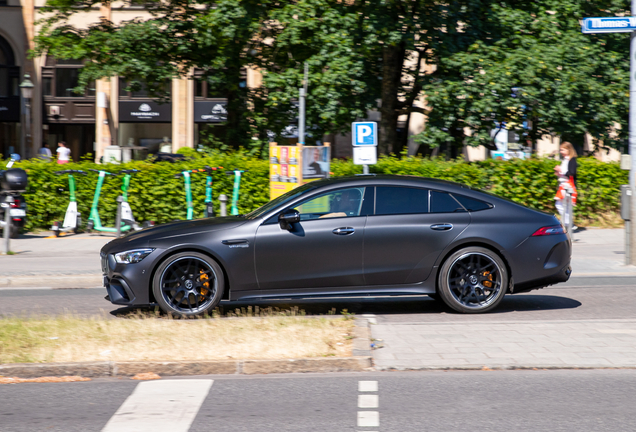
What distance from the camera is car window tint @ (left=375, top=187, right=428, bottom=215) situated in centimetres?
768

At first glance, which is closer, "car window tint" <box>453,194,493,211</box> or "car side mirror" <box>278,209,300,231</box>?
"car side mirror" <box>278,209,300,231</box>

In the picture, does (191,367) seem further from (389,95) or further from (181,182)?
(389,95)

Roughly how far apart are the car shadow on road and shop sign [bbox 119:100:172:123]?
27542 millimetres

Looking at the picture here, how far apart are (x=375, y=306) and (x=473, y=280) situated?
1.29m

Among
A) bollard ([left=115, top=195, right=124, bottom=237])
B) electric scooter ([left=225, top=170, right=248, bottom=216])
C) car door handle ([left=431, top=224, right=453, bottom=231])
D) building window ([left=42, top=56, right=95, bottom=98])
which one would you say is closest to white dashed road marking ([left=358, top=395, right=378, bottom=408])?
car door handle ([left=431, top=224, right=453, bottom=231])

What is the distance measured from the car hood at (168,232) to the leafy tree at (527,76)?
9843mm

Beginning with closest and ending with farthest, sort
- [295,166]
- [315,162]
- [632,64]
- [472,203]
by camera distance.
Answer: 1. [472,203]
2. [632,64]
3. [295,166]
4. [315,162]

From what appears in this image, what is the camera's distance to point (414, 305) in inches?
335

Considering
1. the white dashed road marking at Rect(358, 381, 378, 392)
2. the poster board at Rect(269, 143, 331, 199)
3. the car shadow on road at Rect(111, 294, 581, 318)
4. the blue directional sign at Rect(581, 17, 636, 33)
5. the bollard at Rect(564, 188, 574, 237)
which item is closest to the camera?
the white dashed road marking at Rect(358, 381, 378, 392)

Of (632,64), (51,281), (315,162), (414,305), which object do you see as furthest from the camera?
(315,162)

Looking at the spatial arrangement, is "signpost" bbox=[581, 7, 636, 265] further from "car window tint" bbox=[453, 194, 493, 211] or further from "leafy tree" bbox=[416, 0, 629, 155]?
"leafy tree" bbox=[416, 0, 629, 155]

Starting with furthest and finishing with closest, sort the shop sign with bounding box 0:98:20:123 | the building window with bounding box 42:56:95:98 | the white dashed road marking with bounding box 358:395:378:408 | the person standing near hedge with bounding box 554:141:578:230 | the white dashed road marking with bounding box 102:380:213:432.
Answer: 1. the shop sign with bounding box 0:98:20:123
2. the building window with bounding box 42:56:95:98
3. the person standing near hedge with bounding box 554:141:578:230
4. the white dashed road marking with bounding box 358:395:378:408
5. the white dashed road marking with bounding box 102:380:213:432

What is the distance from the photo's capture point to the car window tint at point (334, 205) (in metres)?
7.62

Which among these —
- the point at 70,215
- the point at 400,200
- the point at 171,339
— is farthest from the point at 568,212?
the point at 70,215
